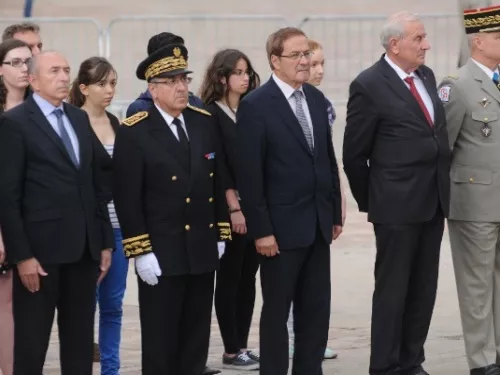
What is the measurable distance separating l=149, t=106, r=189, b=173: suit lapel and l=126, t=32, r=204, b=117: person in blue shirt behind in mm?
413

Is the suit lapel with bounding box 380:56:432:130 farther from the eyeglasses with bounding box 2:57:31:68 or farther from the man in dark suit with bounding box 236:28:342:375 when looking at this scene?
the eyeglasses with bounding box 2:57:31:68

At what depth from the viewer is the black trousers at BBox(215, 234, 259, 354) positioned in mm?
8664

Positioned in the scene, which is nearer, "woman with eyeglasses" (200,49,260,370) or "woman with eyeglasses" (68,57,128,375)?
"woman with eyeglasses" (68,57,128,375)

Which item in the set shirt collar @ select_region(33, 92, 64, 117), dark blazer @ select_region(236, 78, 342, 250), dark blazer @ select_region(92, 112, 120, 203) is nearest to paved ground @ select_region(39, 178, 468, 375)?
dark blazer @ select_region(236, 78, 342, 250)

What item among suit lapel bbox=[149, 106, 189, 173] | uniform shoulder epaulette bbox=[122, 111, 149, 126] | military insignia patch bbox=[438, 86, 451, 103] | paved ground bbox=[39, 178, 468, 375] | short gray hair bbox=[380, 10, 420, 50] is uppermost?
short gray hair bbox=[380, 10, 420, 50]

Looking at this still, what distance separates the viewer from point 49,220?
23.2ft

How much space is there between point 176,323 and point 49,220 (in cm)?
88

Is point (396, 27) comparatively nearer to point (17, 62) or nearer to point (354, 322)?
point (17, 62)

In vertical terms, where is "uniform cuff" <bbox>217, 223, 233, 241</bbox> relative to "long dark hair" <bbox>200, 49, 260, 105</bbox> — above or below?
below

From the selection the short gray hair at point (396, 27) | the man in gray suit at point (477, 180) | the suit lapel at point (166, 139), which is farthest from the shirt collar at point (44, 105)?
the man in gray suit at point (477, 180)

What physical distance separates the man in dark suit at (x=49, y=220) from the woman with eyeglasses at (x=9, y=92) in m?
0.59

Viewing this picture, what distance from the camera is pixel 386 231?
26.0 ft

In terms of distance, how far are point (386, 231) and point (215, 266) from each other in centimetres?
103

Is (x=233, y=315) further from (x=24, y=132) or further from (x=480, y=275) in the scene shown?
(x=24, y=132)
